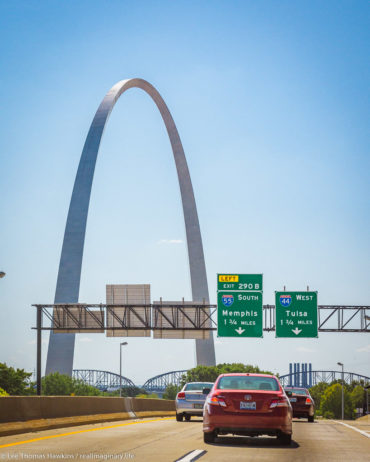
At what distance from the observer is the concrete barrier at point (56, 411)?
18.2 metres

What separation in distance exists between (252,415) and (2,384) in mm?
95717

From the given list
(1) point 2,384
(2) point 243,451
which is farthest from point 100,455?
(1) point 2,384

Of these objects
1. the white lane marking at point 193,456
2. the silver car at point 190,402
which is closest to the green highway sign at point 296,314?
the silver car at point 190,402

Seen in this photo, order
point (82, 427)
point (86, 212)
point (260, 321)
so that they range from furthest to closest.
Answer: point (86, 212) → point (260, 321) → point (82, 427)

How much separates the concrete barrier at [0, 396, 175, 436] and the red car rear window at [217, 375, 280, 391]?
500 centimetres

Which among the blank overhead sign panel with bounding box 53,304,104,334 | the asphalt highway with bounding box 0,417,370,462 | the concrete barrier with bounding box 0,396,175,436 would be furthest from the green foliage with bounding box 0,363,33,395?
the asphalt highway with bounding box 0,417,370,462

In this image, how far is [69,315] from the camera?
4872 cm

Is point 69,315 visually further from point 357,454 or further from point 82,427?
point 357,454

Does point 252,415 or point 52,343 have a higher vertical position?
point 52,343

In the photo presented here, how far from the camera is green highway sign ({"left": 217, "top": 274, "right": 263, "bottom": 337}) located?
4541 centimetres

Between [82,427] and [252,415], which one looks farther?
[82,427]

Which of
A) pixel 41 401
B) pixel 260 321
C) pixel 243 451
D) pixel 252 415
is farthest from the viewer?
pixel 260 321

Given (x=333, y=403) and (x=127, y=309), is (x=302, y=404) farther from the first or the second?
(x=333, y=403)

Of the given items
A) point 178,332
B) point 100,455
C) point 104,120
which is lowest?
point 100,455
